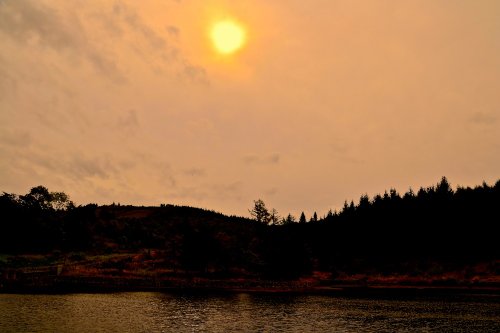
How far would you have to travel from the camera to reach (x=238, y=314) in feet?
141

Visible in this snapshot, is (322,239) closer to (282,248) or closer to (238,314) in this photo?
(282,248)

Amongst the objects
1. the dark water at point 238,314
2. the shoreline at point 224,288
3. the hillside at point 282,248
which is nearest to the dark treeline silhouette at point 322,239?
the hillside at point 282,248

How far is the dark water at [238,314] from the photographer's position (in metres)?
35.2

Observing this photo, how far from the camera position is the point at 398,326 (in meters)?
36.9

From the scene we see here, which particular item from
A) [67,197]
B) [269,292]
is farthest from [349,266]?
[67,197]

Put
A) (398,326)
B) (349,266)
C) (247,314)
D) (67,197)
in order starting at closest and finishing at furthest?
1. (398,326)
2. (247,314)
3. (349,266)
4. (67,197)

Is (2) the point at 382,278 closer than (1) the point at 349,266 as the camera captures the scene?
Yes

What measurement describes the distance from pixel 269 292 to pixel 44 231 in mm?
82955

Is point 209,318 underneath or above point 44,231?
underneath

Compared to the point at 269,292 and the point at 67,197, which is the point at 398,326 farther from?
the point at 67,197

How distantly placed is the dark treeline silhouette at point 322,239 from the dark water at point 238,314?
2865 centimetres

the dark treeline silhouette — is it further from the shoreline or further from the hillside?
the shoreline

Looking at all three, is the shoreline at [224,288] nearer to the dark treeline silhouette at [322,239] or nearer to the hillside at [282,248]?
the hillside at [282,248]

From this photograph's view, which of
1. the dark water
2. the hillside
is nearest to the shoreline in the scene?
the hillside
